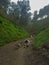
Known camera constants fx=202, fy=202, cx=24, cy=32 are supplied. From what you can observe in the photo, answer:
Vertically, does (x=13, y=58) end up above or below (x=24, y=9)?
below

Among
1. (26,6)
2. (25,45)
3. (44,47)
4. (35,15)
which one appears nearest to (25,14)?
(26,6)

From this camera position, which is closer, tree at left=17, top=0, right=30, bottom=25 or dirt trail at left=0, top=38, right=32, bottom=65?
dirt trail at left=0, top=38, right=32, bottom=65

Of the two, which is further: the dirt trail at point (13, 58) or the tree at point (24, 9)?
the tree at point (24, 9)

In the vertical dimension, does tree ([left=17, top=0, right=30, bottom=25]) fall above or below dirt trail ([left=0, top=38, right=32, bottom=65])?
above

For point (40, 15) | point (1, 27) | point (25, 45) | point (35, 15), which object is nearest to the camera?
point (25, 45)

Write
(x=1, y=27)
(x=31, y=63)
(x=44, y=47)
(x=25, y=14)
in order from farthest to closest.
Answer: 1. (x=25, y=14)
2. (x=1, y=27)
3. (x=44, y=47)
4. (x=31, y=63)

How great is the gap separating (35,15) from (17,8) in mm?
18425

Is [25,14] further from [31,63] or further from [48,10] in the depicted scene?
[31,63]

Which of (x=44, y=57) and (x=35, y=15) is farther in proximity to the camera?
(x=35, y=15)

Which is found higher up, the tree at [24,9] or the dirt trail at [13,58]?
the tree at [24,9]

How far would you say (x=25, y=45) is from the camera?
803 inches

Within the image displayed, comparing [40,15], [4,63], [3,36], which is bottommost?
[4,63]

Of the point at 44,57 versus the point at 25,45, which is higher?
the point at 25,45

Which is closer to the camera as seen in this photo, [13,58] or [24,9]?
[13,58]
